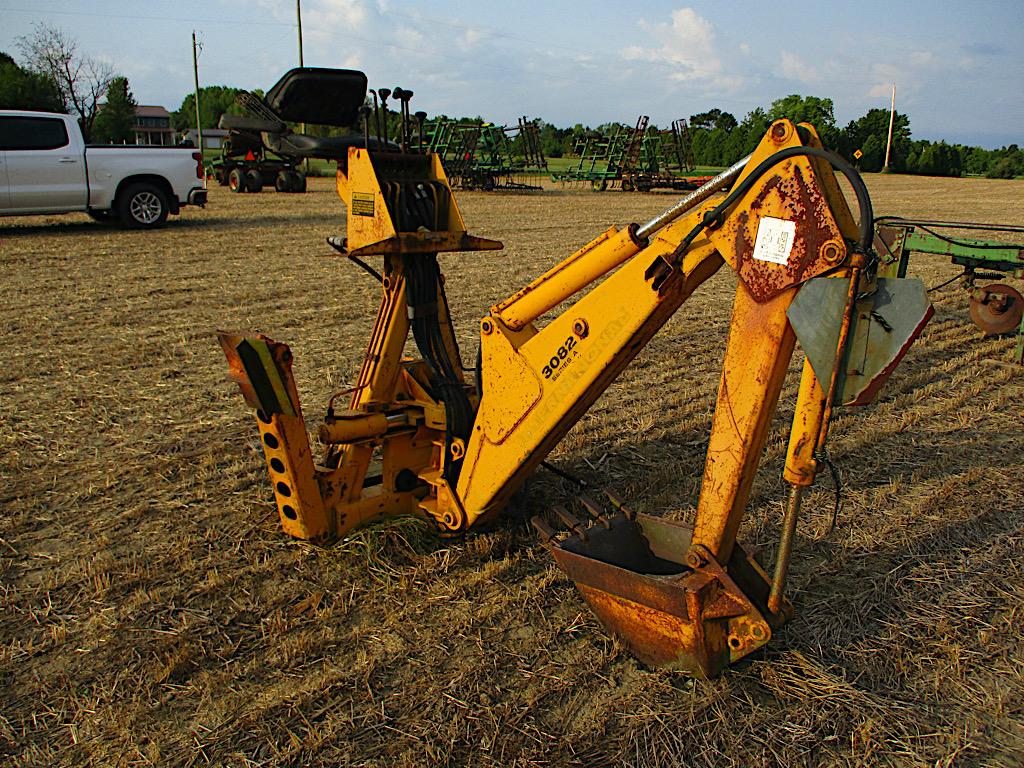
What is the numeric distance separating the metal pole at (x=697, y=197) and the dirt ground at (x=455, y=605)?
1.59 metres

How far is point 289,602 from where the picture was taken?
11.1ft

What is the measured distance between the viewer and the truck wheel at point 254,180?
75.6ft

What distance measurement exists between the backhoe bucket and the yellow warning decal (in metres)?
1.67

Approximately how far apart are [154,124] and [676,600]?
10455 centimetres

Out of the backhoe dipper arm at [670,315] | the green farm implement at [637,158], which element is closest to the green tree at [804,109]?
the green farm implement at [637,158]

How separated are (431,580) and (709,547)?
4.40 feet

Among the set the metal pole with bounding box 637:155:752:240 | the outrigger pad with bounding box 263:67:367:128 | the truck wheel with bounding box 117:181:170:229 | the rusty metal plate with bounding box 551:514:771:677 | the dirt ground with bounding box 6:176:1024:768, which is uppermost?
the outrigger pad with bounding box 263:67:367:128

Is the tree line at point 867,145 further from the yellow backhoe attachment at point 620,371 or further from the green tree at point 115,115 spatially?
the yellow backhoe attachment at point 620,371

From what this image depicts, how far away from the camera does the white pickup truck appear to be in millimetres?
12320

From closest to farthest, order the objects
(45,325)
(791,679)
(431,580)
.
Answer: (791,679)
(431,580)
(45,325)

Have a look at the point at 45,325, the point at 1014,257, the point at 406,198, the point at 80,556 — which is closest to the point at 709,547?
the point at 406,198

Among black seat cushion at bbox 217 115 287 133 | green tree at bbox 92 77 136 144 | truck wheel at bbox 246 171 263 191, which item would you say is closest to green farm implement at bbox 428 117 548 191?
truck wheel at bbox 246 171 263 191

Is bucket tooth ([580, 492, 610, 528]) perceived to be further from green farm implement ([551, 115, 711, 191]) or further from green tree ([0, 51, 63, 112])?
green tree ([0, 51, 63, 112])

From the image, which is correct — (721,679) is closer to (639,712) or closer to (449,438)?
(639,712)
